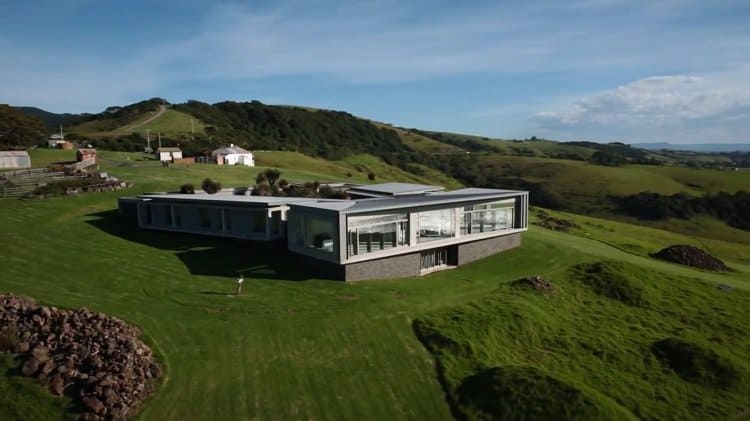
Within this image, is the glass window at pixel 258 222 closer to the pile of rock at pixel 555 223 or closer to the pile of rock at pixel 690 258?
the pile of rock at pixel 555 223

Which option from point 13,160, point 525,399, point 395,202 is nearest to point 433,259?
point 395,202

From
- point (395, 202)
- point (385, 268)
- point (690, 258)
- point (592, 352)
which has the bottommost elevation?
point (592, 352)

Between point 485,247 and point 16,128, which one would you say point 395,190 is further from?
point 16,128

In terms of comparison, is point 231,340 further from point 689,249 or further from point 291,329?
point 689,249

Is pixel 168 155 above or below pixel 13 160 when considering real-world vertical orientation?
above

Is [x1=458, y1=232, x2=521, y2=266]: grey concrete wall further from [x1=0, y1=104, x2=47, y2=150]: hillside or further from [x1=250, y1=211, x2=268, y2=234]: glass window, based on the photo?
[x1=0, y1=104, x2=47, y2=150]: hillside

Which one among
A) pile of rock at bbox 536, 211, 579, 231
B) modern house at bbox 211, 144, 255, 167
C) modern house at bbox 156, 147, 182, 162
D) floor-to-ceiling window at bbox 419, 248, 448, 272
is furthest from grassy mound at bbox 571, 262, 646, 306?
modern house at bbox 211, 144, 255, 167

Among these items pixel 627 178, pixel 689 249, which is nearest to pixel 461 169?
pixel 627 178
